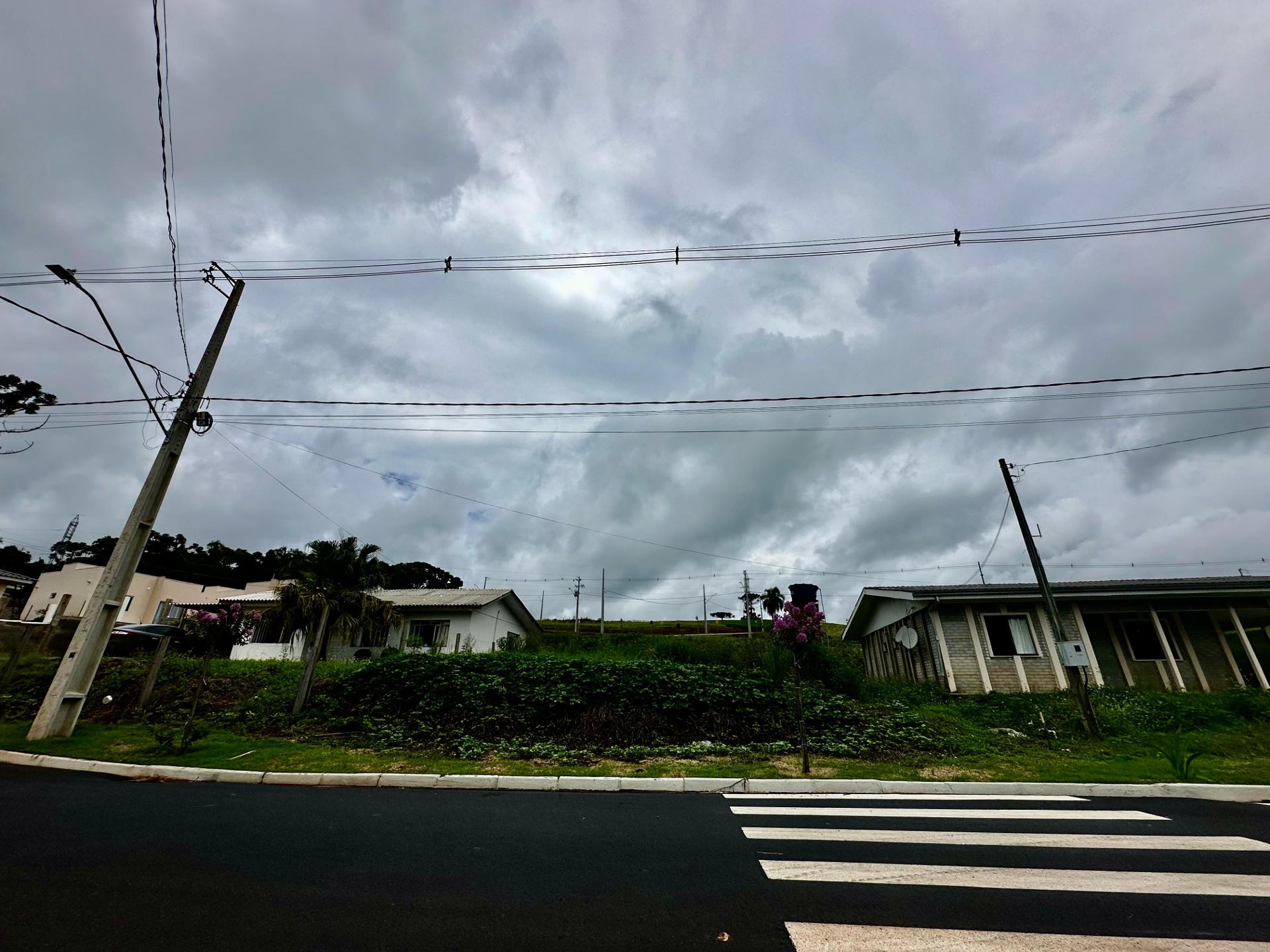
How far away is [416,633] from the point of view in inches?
1122

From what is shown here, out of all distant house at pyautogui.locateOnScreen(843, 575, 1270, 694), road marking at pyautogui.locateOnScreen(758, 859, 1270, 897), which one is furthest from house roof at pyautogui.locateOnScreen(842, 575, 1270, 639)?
road marking at pyautogui.locateOnScreen(758, 859, 1270, 897)

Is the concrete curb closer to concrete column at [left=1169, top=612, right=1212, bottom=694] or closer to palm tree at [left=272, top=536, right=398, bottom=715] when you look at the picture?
palm tree at [left=272, top=536, right=398, bottom=715]

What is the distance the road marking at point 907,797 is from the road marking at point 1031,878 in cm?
336

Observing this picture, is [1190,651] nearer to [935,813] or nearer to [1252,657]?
[1252,657]

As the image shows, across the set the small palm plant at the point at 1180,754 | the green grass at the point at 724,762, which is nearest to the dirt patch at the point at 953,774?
the green grass at the point at 724,762

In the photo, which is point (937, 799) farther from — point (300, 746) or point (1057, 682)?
point (1057, 682)

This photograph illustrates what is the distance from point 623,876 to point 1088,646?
2037 cm

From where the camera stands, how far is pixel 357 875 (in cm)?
447

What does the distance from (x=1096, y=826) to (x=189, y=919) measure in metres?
8.43

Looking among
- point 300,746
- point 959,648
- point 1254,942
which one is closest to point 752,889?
point 1254,942

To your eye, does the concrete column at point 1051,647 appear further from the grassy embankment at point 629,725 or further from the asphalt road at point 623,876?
the asphalt road at point 623,876

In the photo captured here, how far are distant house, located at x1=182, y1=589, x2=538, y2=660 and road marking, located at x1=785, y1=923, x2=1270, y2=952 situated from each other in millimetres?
24826

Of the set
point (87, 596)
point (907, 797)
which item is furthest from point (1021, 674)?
point (87, 596)

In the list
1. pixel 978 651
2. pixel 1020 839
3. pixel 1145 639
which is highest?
pixel 1145 639
